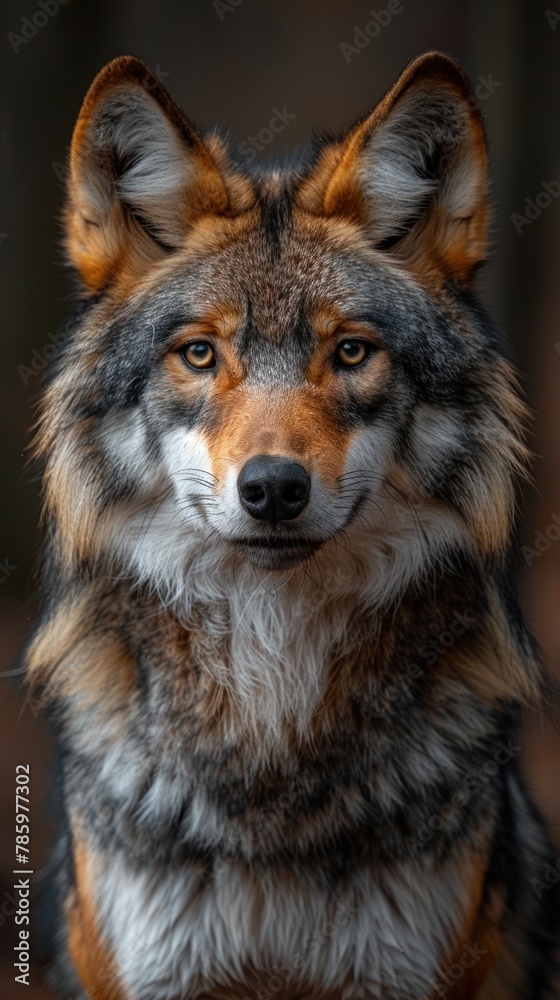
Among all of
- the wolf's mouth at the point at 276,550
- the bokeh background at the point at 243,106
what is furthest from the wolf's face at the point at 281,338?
the bokeh background at the point at 243,106

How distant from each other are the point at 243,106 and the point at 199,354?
11.4 ft

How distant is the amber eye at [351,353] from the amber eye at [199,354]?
349 millimetres

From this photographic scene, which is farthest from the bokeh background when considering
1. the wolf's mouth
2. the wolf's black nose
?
the wolf's black nose

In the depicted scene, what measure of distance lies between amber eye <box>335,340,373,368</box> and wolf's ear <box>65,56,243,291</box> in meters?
0.59

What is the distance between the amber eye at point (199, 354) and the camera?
2670 millimetres

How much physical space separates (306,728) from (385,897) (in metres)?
0.54

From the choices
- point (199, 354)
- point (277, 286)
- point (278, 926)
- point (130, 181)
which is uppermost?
point (130, 181)

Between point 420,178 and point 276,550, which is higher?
point 420,178

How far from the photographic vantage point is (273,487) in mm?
2311

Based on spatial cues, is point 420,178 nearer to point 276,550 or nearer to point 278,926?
point 276,550

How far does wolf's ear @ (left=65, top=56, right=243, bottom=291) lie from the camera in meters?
2.70

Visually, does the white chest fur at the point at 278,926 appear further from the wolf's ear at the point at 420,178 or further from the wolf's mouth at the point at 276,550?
the wolf's ear at the point at 420,178

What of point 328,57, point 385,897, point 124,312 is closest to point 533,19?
point 328,57

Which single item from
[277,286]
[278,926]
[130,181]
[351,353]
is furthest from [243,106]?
[278,926]
